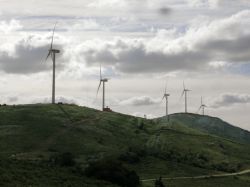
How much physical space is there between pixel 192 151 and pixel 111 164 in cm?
10101

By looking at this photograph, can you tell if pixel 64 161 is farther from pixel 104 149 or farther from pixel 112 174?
pixel 112 174

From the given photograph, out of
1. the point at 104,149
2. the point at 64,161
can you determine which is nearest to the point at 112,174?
the point at 64,161

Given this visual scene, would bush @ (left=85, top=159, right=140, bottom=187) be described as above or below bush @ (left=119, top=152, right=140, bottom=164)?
above

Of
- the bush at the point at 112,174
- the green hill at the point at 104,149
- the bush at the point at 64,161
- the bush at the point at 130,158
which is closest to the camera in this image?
the bush at the point at 112,174

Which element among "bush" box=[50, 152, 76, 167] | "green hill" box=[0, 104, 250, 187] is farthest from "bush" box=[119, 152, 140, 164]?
"bush" box=[50, 152, 76, 167]

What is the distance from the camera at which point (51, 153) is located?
15000 cm

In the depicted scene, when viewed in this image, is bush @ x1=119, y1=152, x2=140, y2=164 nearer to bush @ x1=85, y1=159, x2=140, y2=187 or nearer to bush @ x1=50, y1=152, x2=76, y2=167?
bush @ x1=50, y1=152, x2=76, y2=167

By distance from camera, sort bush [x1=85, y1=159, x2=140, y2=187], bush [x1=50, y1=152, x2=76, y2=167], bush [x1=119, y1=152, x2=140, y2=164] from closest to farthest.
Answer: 1. bush [x1=85, y1=159, x2=140, y2=187]
2. bush [x1=50, y1=152, x2=76, y2=167]
3. bush [x1=119, y1=152, x2=140, y2=164]

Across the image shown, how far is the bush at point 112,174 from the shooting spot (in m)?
86.4

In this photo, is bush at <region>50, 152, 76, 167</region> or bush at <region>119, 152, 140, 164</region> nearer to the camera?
bush at <region>50, 152, 76, 167</region>

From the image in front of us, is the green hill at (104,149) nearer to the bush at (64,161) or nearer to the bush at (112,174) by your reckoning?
the bush at (64,161)

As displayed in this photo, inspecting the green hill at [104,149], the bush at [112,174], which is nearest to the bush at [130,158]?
the green hill at [104,149]

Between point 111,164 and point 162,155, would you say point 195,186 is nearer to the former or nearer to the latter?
point 111,164

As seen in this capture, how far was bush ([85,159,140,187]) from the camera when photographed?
86.4 m
